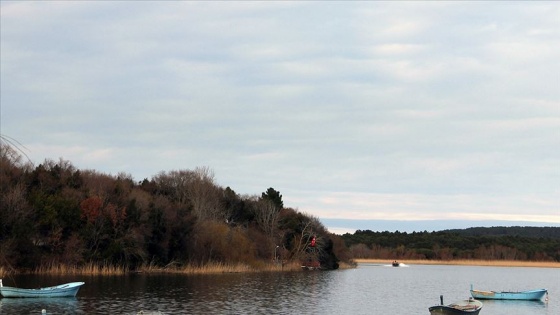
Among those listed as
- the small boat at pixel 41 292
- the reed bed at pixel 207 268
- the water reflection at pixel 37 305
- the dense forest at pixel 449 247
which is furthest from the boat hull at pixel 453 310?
the dense forest at pixel 449 247

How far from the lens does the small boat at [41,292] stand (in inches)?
1802

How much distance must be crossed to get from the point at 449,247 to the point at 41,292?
434ft

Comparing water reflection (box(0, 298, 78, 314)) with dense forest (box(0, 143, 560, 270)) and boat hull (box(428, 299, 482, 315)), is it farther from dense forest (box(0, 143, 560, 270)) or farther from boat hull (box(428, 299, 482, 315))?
boat hull (box(428, 299, 482, 315))

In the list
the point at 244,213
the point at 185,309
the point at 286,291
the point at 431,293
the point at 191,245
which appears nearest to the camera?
the point at 185,309

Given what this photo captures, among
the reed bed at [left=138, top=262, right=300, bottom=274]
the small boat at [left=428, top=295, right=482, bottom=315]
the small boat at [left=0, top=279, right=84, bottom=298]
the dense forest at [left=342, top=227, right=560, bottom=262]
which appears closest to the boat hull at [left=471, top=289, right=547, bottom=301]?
the small boat at [left=428, top=295, right=482, bottom=315]

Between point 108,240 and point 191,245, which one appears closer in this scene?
point 108,240

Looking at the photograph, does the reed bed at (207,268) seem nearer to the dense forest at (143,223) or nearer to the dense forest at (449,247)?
the dense forest at (143,223)

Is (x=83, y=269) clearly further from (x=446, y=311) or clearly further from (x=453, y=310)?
(x=453, y=310)

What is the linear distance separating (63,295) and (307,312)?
16055 mm

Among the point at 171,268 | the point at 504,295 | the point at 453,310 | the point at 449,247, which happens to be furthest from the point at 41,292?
the point at 449,247

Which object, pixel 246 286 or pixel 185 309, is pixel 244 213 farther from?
pixel 185 309

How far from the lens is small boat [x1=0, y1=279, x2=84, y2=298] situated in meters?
45.8

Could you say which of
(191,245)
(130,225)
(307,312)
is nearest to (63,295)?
(307,312)

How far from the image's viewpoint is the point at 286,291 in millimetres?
59594
